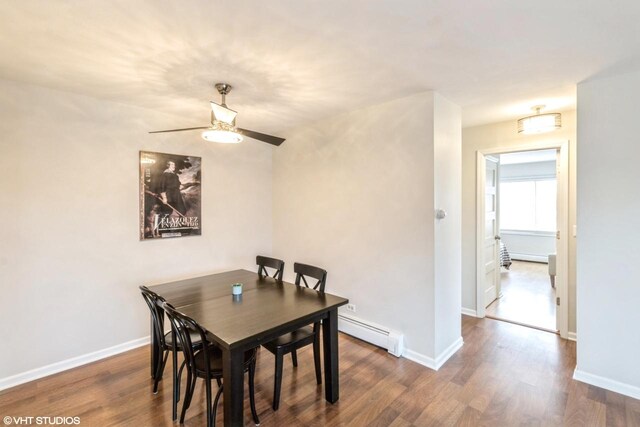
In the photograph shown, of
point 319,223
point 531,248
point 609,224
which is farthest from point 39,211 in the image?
point 531,248

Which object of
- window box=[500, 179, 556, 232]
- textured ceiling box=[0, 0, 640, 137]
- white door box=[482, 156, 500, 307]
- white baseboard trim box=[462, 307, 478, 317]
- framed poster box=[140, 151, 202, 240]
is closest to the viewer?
textured ceiling box=[0, 0, 640, 137]

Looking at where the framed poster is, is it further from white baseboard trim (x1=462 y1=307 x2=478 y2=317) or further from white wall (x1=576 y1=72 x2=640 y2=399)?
white wall (x1=576 y1=72 x2=640 y2=399)

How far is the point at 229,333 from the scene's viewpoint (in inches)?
64.1

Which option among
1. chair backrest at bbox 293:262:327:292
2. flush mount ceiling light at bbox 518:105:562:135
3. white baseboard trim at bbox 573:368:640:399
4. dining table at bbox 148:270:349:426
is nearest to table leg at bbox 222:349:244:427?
dining table at bbox 148:270:349:426

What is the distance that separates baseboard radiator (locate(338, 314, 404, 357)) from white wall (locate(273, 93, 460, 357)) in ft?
0.23

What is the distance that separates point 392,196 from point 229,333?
1949mm

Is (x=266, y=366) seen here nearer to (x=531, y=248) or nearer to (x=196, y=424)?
(x=196, y=424)

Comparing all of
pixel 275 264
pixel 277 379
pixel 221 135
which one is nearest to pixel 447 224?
pixel 275 264

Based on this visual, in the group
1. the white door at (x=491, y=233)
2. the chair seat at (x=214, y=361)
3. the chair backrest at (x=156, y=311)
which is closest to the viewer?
the chair seat at (x=214, y=361)

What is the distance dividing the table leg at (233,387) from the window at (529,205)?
8116 millimetres

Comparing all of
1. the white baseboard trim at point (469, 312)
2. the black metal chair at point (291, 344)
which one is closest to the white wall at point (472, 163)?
the white baseboard trim at point (469, 312)

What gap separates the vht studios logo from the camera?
1.95 metres

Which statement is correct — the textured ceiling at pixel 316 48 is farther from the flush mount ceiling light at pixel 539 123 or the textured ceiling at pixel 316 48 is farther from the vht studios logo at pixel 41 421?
the vht studios logo at pixel 41 421

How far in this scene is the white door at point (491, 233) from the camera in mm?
4012
